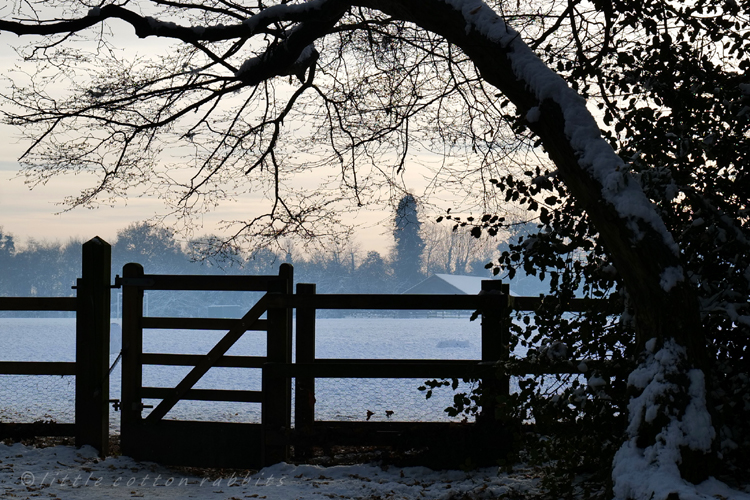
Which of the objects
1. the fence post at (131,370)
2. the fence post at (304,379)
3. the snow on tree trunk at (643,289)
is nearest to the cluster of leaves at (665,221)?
the snow on tree trunk at (643,289)

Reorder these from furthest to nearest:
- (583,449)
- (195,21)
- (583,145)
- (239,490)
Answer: (195,21) → (239,490) → (583,449) → (583,145)

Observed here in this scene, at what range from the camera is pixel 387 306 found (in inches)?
216

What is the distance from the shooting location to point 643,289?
3463 mm

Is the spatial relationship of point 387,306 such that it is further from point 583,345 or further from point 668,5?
point 668,5

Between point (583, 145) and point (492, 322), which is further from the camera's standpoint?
point (492, 322)

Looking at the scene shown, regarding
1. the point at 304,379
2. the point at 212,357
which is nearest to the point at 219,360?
the point at 212,357

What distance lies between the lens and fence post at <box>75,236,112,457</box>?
591cm

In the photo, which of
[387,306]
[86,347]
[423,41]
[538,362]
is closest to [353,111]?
[423,41]

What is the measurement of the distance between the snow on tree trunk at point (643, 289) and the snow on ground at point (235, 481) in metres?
1.55

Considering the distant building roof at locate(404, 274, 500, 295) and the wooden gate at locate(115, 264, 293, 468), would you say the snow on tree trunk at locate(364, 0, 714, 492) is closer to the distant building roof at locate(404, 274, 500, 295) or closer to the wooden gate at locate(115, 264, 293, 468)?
the wooden gate at locate(115, 264, 293, 468)

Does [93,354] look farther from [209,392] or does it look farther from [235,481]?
[235,481]

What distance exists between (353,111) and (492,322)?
372 cm

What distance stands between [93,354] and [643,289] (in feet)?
15.5

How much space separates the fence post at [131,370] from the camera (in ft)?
19.2
